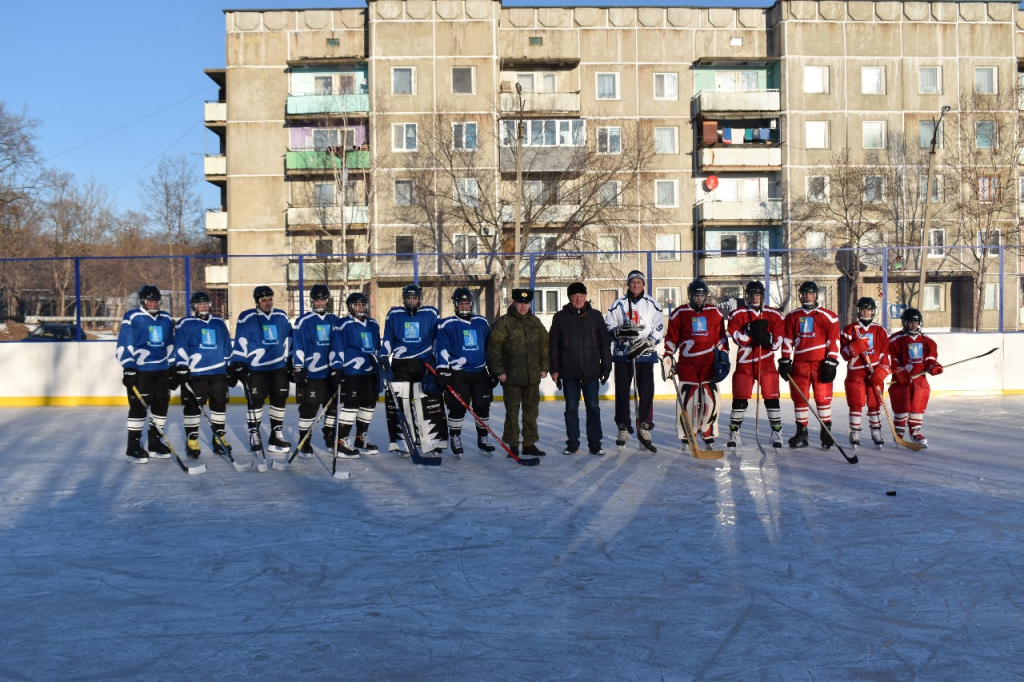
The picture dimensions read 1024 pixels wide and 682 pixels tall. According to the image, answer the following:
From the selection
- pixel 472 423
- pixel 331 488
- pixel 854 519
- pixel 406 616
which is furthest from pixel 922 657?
pixel 472 423

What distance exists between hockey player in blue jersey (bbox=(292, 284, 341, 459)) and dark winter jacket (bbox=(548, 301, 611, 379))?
7.06 ft

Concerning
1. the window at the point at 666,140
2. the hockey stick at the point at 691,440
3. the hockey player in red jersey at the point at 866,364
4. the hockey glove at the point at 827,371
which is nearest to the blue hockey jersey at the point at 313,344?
the hockey stick at the point at 691,440

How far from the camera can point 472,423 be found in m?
11.0

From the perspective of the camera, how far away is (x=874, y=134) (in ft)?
122

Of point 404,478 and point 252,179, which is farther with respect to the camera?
point 252,179

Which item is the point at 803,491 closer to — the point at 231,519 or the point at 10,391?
the point at 231,519

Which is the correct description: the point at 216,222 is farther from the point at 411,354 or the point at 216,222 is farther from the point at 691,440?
the point at 691,440

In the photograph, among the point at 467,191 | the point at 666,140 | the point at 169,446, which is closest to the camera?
the point at 169,446

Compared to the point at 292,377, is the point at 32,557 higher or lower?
lower

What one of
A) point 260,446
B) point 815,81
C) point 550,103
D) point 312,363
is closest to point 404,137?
point 550,103

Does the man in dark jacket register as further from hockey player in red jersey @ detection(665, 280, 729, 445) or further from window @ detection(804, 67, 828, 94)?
window @ detection(804, 67, 828, 94)

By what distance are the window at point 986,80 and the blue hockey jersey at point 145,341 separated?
37871 millimetres

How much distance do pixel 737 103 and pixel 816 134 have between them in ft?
12.2

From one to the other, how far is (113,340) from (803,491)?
39.3ft
